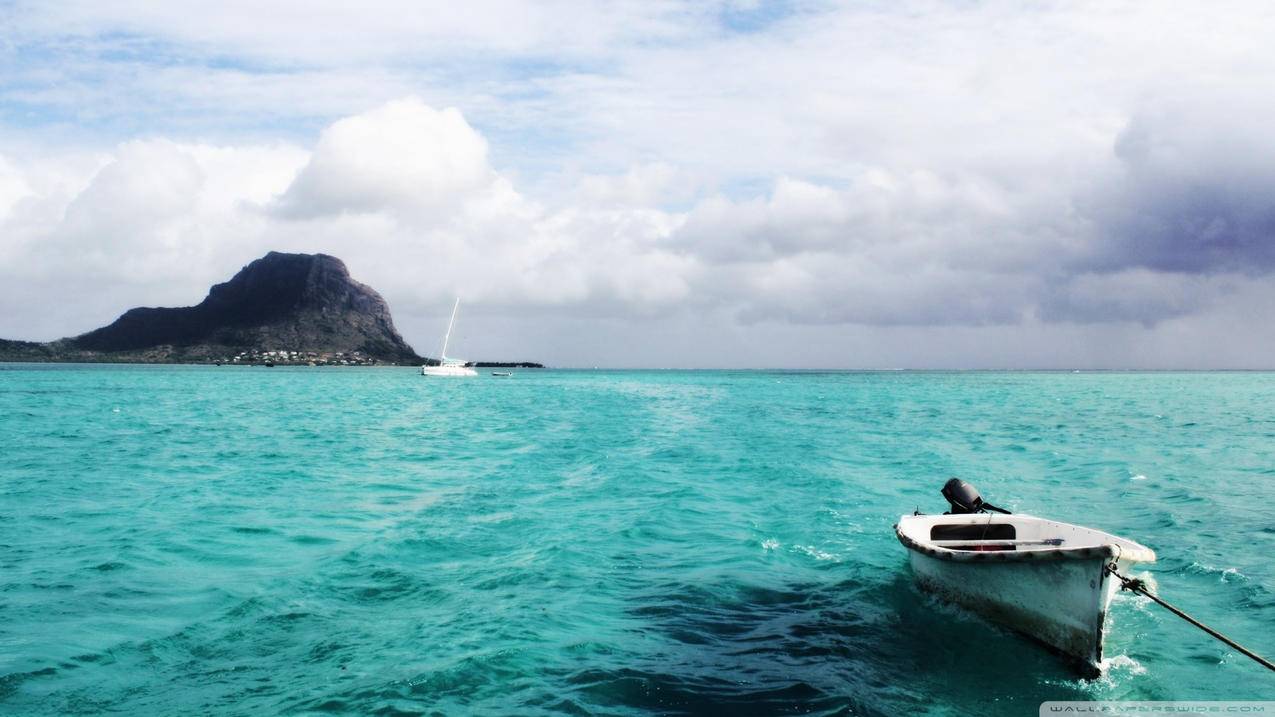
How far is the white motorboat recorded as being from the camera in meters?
9.74

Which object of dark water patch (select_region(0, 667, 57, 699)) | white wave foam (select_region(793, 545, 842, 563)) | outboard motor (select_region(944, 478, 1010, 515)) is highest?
outboard motor (select_region(944, 478, 1010, 515))

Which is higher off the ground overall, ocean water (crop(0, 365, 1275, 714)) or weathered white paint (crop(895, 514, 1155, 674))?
weathered white paint (crop(895, 514, 1155, 674))

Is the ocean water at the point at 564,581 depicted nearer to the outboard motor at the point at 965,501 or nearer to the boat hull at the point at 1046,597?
the boat hull at the point at 1046,597

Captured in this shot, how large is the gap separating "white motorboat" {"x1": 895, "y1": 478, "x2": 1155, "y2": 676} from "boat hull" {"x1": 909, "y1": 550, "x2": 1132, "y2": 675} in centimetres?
1

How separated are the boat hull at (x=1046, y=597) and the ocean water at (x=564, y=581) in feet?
1.03

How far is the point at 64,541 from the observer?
682 inches

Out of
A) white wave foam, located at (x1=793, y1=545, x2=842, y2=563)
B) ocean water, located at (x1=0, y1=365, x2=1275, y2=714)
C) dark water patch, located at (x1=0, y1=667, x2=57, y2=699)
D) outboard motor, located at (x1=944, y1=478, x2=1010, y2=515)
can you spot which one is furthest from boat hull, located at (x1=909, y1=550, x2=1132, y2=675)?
dark water patch, located at (x1=0, y1=667, x2=57, y2=699)

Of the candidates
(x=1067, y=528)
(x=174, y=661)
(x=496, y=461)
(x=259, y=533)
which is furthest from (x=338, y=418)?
(x=1067, y=528)

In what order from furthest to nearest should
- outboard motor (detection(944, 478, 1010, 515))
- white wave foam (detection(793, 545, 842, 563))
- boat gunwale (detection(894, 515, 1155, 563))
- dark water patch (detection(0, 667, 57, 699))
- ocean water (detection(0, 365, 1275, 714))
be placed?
white wave foam (detection(793, 545, 842, 563))
outboard motor (detection(944, 478, 1010, 515))
ocean water (detection(0, 365, 1275, 714))
boat gunwale (detection(894, 515, 1155, 563))
dark water patch (detection(0, 667, 57, 699))

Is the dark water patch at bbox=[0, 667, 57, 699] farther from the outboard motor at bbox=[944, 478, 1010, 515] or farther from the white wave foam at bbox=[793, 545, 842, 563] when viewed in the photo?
the outboard motor at bbox=[944, 478, 1010, 515]

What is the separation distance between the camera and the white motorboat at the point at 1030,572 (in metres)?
9.74

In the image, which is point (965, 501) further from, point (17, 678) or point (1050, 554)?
point (17, 678)

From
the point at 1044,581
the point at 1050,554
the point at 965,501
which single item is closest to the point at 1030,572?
the point at 1044,581

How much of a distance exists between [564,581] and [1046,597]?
27.6 feet
